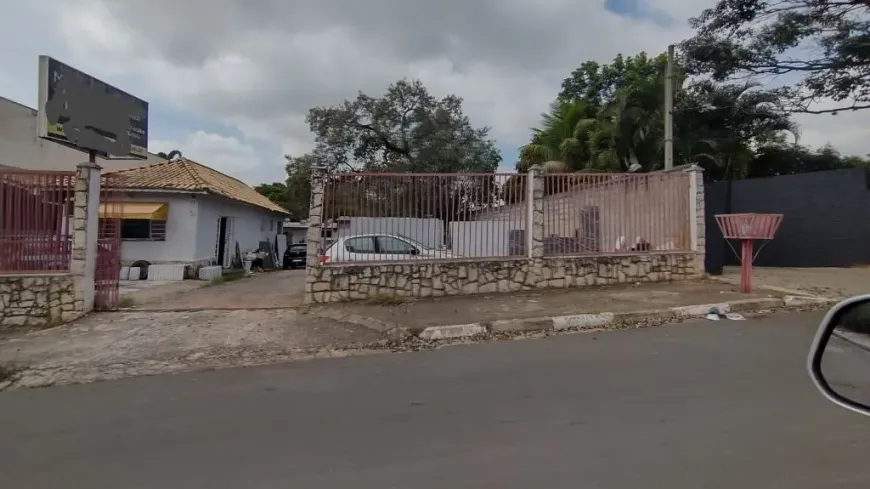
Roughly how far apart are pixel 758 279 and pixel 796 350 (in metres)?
6.47

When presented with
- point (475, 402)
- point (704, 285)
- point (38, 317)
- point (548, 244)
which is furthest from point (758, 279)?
point (38, 317)

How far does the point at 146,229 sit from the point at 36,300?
8.05 metres

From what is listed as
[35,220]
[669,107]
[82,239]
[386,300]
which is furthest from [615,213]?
[35,220]

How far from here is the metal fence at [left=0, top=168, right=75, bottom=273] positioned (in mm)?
8711

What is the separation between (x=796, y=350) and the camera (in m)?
6.15

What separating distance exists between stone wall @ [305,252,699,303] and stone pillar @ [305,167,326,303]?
21 millimetres

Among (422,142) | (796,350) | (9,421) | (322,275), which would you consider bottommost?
(9,421)

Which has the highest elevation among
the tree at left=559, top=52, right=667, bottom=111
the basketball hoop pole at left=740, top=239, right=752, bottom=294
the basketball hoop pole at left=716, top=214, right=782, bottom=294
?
the tree at left=559, top=52, right=667, bottom=111

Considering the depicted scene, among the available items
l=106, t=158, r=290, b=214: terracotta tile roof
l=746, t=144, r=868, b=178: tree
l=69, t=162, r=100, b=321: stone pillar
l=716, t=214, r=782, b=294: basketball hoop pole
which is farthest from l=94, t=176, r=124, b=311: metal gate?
l=746, t=144, r=868, b=178: tree

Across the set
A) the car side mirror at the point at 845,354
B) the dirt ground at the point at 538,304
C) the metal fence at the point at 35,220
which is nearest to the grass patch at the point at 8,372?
the metal fence at the point at 35,220

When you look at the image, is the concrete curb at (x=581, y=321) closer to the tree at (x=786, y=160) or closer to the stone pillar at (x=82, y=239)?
the stone pillar at (x=82, y=239)

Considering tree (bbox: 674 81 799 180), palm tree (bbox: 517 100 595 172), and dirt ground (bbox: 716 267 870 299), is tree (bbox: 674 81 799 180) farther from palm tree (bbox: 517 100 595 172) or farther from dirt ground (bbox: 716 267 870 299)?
dirt ground (bbox: 716 267 870 299)

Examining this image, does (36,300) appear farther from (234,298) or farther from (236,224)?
(236,224)

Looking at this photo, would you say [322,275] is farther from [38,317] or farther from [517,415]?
[517,415]
